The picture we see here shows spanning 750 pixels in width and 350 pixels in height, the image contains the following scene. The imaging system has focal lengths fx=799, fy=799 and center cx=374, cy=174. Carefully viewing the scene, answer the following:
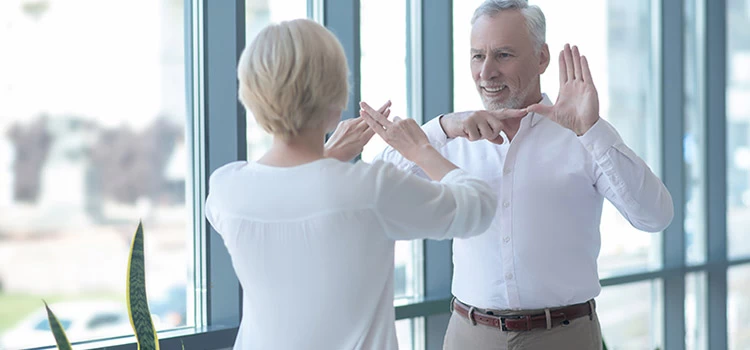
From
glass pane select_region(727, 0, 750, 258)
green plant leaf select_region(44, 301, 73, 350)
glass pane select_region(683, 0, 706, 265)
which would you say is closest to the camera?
green plant leaf select_region(44, 301, 73, 350)

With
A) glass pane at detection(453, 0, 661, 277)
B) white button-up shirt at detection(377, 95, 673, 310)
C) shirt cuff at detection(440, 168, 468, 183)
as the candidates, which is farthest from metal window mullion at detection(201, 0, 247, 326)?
glass pane at detection(453, 0, 661, 277)

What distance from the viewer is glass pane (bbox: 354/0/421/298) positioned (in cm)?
329

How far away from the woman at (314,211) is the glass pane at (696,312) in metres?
3.86

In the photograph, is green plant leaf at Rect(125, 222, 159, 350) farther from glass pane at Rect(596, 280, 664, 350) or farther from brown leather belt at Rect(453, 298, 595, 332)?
glass pane at Rect(596, 280, 664, 350)

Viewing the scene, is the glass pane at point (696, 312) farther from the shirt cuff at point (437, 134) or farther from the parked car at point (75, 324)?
the parked car at point (75, 324)

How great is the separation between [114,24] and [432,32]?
1.30 metres

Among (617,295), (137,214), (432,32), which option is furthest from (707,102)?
(137,214)

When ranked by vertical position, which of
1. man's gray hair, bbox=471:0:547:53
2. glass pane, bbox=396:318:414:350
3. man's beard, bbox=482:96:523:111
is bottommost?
glass pane, bbox=396:318:414:350

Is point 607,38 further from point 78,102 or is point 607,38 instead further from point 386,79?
point 78,102

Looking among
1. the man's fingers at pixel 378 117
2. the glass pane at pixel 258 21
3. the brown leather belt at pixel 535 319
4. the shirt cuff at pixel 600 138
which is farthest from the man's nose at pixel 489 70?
the glass pane at pixel 258 21

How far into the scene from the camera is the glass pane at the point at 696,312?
16.1 feet

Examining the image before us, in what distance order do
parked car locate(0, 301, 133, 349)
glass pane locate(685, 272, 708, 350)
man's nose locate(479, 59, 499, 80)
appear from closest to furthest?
man's nose locate(479, 59, 499, 80), parked car locate(0, 301, 133, 349), glass pane locate(685, 272, 708, 350)

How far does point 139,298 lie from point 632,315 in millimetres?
3252

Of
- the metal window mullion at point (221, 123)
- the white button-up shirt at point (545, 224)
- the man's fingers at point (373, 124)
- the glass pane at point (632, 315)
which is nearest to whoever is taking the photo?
the man's fingers at point (373, 124)
